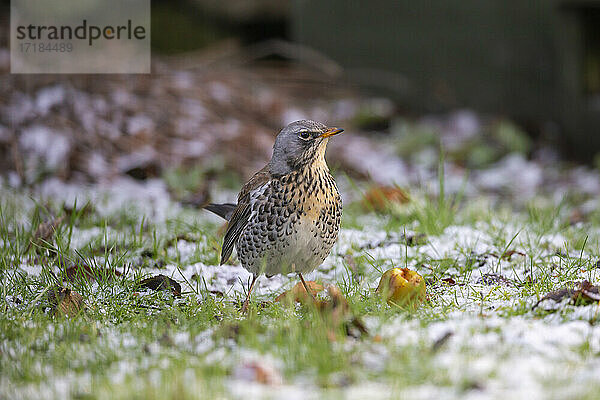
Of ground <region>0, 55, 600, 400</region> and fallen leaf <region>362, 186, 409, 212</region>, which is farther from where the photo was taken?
fallen leaf <region>362, 186, 409, 212</region>

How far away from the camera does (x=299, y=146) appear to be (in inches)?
143

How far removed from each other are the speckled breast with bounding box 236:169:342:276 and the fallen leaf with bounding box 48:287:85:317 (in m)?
0.89

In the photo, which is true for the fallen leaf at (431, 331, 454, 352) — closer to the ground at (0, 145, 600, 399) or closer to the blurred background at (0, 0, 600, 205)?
the ground at (0, 145, 600, 399)

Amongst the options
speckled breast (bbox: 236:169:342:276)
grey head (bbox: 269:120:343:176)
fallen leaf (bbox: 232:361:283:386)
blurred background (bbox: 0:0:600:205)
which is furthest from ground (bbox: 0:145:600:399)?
blurred background (bbox: 0:0:600:205)

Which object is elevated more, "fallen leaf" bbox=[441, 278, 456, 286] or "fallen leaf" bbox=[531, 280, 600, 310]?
"fallen leaf" bbox=[531, 280, 600, 310]

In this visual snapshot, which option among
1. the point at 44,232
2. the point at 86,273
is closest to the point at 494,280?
the point at 86,273

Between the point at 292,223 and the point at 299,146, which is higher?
the point at 299,146

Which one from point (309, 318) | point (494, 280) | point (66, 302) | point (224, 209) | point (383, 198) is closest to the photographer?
point (309, 318)

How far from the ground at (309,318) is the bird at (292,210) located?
0.24 meters

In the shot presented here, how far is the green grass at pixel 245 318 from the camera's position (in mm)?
2463

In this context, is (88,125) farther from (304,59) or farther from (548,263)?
(548,263)

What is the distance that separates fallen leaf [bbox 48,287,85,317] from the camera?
343 centimetres

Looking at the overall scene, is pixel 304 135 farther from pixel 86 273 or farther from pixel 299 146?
pixel 86 273

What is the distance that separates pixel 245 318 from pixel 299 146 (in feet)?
A: 3.13
